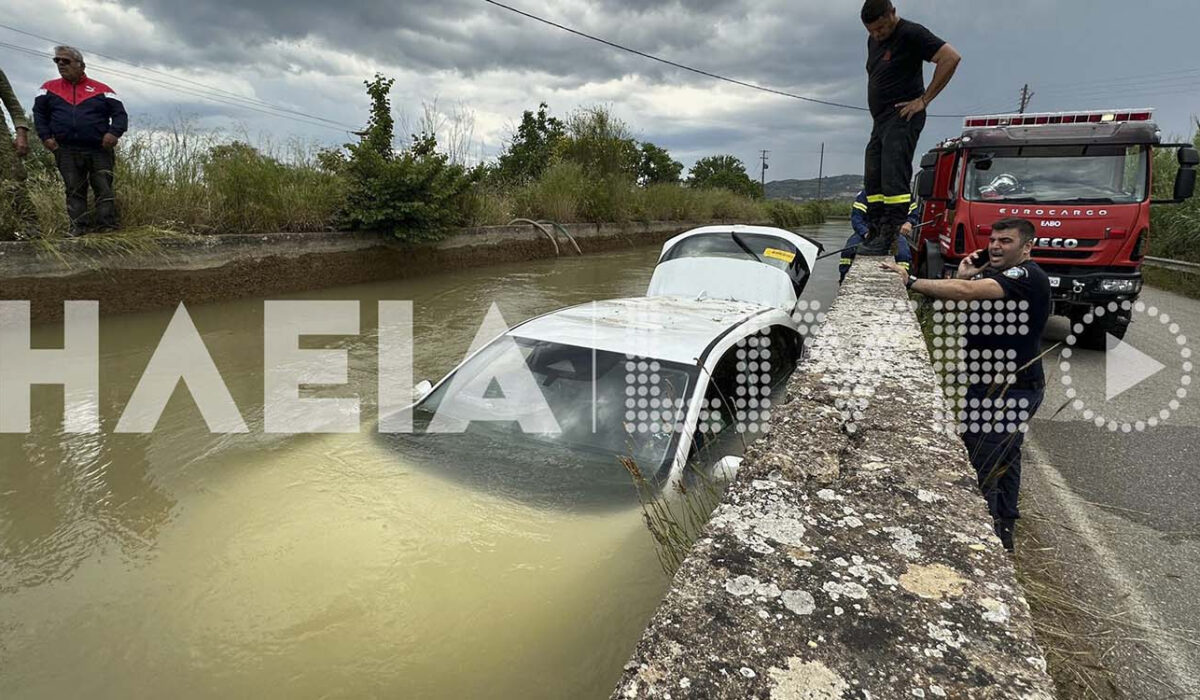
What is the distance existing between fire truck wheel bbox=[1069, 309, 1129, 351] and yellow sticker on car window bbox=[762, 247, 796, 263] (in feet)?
11.6

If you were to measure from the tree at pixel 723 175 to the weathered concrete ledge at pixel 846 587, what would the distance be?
156ft

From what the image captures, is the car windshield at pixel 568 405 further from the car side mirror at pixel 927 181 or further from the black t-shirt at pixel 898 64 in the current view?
the car side mirror at pixel 927 181

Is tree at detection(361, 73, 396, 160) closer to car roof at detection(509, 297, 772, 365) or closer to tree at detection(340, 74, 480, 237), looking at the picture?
tree at detection(340, 74, 480, 237)

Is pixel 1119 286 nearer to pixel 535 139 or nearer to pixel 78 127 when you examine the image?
pixel 78 127

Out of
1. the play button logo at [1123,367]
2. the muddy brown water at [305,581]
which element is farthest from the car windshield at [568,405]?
the play button logo at [1123,367]

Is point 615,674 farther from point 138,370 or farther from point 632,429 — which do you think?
point 138,370

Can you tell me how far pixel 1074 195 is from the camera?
6.62 m

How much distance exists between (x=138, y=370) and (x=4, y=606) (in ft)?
11.6

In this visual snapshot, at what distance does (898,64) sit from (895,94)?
0.23 m

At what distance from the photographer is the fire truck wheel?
21.7 feet

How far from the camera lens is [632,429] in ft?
9.76

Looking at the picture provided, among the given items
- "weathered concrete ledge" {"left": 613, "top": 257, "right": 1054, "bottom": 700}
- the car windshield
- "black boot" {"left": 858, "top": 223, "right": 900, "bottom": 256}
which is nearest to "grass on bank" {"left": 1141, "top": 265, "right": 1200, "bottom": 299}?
"black boot" {"left": 858, "top": 223, "right": 900, "bottom": 256}

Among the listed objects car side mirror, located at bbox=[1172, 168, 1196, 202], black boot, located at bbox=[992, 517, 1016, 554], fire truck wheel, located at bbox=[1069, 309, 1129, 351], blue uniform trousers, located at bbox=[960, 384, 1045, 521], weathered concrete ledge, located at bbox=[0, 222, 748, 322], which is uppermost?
car side mirror, located at bbox=[1172, 168, 1196, 202]

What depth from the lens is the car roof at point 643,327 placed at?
3.23m
